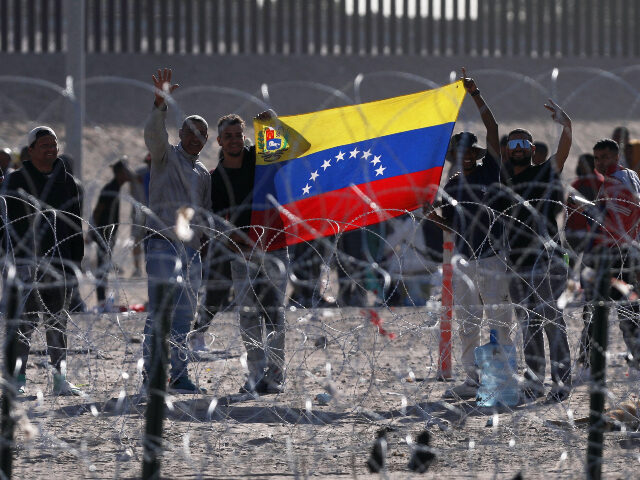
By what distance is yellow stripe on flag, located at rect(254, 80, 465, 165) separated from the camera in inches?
277

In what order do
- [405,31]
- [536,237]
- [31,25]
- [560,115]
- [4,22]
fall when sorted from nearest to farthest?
[560,115] < [536,237] < [4,22] < [31,25] < [405,31]

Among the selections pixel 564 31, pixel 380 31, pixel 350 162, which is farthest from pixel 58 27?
pixel 350 162

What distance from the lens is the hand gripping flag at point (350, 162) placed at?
6969 millimetres

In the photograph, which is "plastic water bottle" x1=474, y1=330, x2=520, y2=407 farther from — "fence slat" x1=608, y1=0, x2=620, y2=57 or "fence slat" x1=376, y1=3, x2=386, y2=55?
"fence slat" x1=608, y1=0, x2=620, y2=57

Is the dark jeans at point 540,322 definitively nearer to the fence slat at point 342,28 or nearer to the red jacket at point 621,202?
the red jacket at point 621,202

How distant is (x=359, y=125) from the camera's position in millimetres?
7109

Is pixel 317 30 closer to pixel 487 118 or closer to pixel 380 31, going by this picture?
pixel 380 31

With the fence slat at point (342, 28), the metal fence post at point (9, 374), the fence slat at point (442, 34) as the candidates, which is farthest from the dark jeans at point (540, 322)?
the fence slat at point (442, 34)

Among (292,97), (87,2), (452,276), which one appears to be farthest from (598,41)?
(452,276)

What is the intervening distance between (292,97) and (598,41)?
6.44 metres

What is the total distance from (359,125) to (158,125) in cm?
117

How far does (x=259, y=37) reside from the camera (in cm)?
2369

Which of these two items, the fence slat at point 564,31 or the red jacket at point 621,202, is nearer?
the red jacket at point 621,202

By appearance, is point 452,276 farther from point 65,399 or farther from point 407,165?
point 65,399
